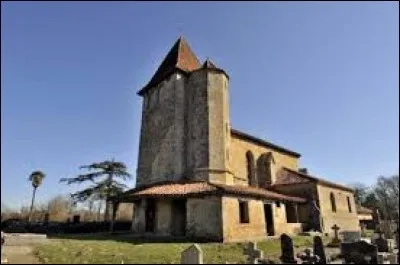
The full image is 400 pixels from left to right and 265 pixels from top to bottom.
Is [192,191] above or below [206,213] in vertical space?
above

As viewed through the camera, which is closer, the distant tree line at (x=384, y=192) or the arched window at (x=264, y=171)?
the arched window at (x=264, y=171)

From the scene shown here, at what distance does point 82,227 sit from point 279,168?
20.3 metres

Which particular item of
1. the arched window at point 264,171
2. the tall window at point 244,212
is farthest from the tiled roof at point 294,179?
the tall window at point 244,212

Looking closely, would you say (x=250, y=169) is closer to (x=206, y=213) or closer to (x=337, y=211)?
(x=337, y=211)

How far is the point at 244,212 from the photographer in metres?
22.3

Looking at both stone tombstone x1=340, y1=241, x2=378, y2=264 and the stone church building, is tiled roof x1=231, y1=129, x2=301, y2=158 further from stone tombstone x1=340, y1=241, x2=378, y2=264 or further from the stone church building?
stone tombstone x1=340, y1=241, x2=378, y2=264

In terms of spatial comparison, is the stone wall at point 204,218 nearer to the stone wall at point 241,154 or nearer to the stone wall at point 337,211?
the stone wall at point 241,154

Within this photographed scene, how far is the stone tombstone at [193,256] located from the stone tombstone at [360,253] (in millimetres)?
5969

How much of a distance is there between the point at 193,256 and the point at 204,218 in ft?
34.3

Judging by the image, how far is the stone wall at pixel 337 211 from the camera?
97.3 ft

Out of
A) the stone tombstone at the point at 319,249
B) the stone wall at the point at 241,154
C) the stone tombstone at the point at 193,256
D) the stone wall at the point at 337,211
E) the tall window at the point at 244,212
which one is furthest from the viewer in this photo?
the stone wall at the point at 241,154

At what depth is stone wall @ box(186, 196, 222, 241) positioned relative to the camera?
20.2m

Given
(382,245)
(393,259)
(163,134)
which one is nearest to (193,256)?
(393,259)

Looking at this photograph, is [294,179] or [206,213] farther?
[294,179]
